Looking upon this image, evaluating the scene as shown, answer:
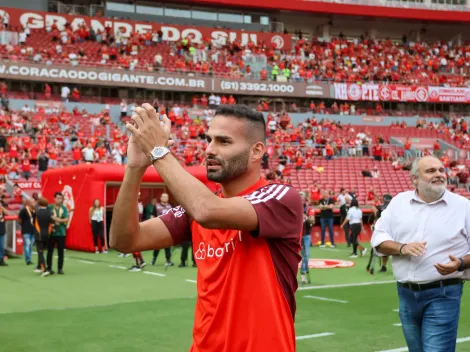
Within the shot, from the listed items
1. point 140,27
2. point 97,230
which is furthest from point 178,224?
point 140,27

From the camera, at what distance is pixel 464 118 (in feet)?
144

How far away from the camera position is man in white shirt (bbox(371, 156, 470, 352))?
4387 mm

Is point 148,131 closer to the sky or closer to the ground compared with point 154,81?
closer to the ground

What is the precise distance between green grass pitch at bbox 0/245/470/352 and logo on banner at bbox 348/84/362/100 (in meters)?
29.4

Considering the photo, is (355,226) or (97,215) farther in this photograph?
(97,215)

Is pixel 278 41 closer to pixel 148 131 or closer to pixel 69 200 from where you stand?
pixel 69 200

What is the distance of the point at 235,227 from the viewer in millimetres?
2625

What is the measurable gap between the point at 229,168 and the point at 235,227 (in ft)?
0.98

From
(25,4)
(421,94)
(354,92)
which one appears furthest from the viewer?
(421,94)

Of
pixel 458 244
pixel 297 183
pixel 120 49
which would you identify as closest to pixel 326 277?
pixel 458 244

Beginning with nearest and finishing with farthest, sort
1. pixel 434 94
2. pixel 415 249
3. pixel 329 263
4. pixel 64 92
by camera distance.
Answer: pixel 415 249, pixel 329 263, pixel 64 92, pixel 434 94

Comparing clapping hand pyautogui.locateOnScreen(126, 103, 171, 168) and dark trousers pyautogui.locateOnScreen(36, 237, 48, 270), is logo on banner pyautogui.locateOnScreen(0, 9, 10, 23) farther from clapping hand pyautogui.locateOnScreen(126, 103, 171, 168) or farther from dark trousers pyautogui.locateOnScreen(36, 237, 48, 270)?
clapping hand pyautogui.locateOnScreen(126, 103, 171, 168)

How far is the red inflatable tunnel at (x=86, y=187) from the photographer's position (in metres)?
19.1

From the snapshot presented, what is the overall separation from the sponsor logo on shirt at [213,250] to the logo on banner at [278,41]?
146 feet
